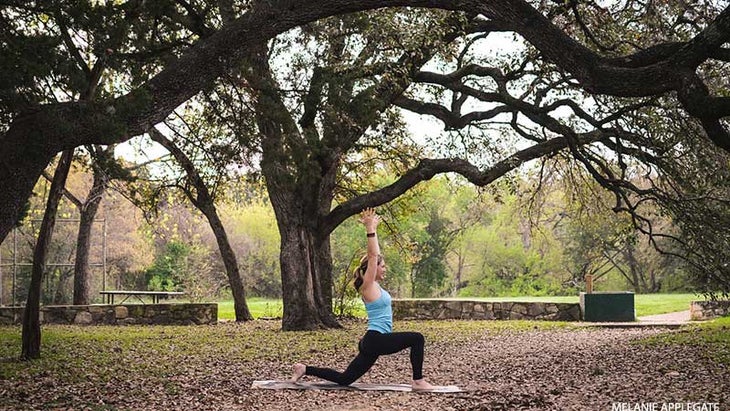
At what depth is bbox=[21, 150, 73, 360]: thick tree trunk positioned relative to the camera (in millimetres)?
10523

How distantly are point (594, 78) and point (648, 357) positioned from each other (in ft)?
14.4

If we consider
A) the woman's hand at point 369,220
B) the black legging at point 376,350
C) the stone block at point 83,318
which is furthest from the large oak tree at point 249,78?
the stone block at point 83,318

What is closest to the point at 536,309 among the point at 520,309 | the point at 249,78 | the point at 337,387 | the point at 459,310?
the point at 520,309

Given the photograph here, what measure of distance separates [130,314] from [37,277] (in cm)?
945

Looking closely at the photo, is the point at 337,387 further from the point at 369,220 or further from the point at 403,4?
the point at 403,4

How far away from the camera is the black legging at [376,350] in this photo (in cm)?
766

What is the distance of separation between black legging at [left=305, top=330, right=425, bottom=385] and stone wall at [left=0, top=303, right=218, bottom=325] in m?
12.5

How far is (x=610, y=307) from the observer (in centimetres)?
2109

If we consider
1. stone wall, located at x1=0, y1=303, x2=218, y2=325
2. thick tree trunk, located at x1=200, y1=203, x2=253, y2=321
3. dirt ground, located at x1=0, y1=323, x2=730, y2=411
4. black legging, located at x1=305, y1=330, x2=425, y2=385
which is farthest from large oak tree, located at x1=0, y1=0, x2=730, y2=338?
stone wall, located at x1=0, y1=303, x2=218, y2=325

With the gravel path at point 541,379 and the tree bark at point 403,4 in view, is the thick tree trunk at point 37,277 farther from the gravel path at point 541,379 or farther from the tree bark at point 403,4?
the gravel path at point 541,379

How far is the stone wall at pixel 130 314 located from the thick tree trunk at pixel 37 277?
8723 millimetres

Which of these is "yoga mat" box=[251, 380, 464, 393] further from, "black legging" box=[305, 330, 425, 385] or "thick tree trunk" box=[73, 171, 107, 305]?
"thick tree trunk" box=[73, 171, 107, 305]

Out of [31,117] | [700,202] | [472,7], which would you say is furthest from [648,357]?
[31,117]

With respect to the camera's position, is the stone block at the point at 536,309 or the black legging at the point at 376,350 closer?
the black legging at the point at 376,350
